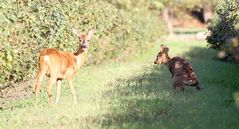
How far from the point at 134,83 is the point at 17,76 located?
3.32 metres

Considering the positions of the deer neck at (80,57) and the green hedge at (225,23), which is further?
the green hedge at (225,23)

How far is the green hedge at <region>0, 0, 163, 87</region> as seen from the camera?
17.9 m

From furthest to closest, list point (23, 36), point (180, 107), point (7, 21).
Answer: point (23, 36), point (7, 21), point (180, 107)

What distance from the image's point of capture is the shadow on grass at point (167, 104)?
11.3 m

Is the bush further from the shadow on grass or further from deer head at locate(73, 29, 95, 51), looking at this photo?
deer head at locate(73, 29, 95, 51)

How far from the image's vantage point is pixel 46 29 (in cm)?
2047

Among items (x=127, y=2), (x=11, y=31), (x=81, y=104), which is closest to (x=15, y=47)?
(x=11, y=31)

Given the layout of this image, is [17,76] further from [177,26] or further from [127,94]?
[177,26]

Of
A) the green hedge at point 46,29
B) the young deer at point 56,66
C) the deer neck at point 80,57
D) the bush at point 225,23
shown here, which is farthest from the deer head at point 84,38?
the bush at point 225,23

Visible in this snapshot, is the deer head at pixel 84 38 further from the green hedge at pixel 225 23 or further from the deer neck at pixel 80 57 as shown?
the green hedge at pixel 225 23

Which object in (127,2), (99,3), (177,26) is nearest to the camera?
(99,3)

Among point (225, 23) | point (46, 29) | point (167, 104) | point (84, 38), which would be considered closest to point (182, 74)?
point (84, 38)

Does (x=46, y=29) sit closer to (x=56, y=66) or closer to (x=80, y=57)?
(x=80, y=57)

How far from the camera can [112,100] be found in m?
14.5
